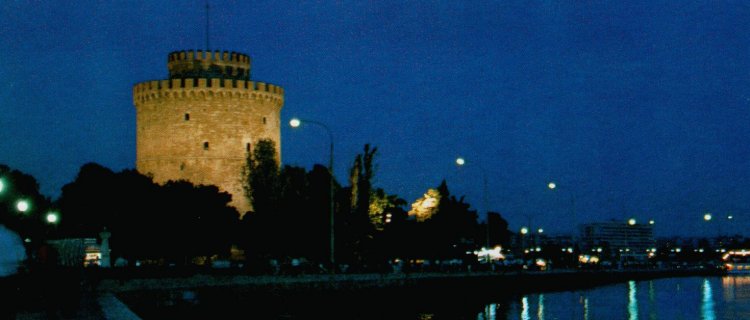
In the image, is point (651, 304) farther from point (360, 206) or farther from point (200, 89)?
point (200, 89)

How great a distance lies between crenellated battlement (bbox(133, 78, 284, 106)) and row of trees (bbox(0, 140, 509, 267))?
352 centimetres

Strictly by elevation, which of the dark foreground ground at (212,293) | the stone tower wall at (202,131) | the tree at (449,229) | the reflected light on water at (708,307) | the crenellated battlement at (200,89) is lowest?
the reflected light on water at (708,307)

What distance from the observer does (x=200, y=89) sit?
55594 millimetres

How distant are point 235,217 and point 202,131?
20.3 feet

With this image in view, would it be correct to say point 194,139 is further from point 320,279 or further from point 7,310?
point 7,310

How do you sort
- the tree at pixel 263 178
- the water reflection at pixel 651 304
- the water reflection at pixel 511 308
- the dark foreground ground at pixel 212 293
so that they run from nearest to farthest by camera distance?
the dark foreground ground at pixel 212 293 → the water reflection at pixel 511 308 → the water reflection at pixel 651 304 → the tree at pixel 263 178

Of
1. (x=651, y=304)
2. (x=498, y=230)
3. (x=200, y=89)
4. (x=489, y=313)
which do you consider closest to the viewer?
(x=489, y=313)

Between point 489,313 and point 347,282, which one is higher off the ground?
point 347,282

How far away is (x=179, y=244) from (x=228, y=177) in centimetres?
944

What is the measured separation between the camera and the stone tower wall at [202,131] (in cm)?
5534

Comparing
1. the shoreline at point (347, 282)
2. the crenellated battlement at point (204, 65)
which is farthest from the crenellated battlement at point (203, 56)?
the shoreline at point (347, 282)

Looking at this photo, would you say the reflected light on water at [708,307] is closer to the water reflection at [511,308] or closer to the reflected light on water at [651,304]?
the water reflection at [511,308]

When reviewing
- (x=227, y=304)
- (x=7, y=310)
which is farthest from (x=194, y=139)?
(x=7, y=310)

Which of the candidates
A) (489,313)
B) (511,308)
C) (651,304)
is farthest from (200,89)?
(651,304)
